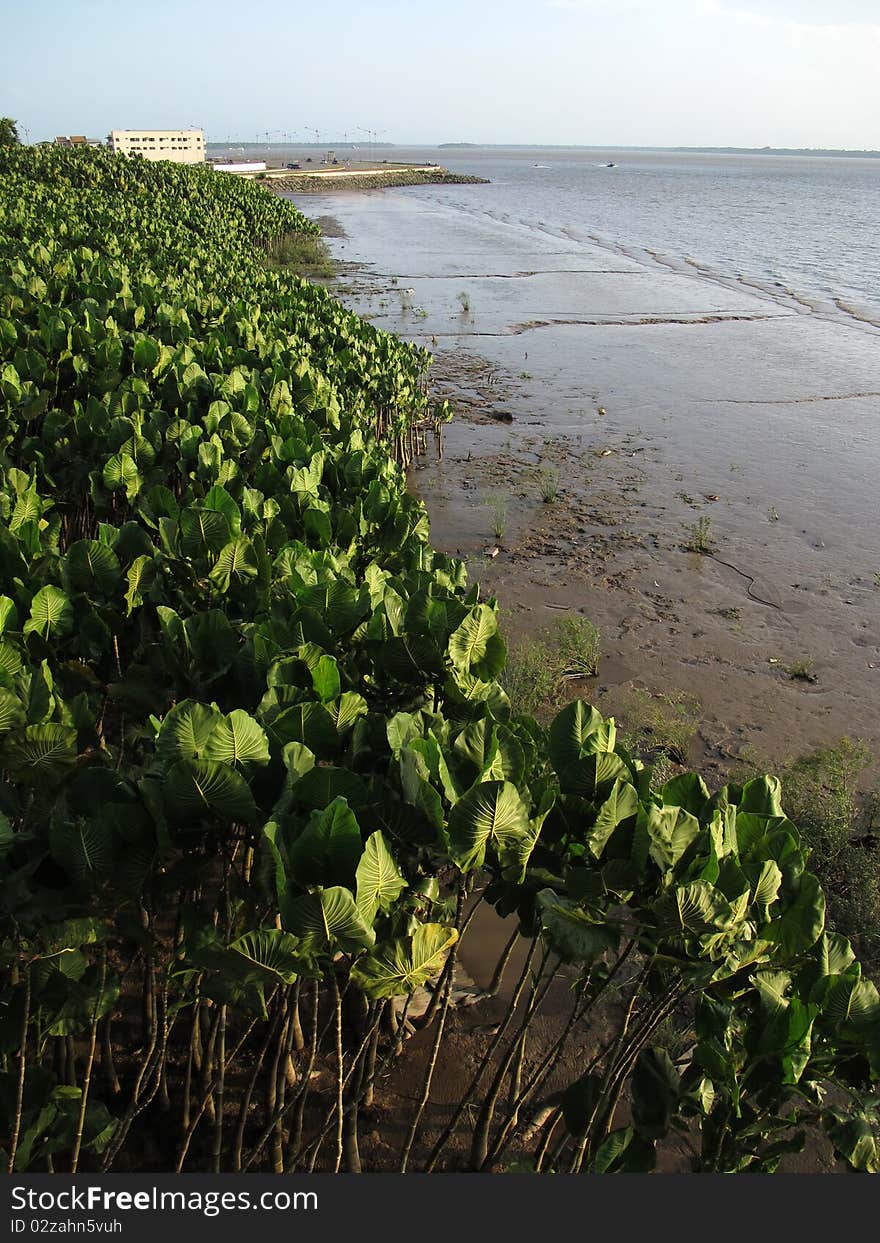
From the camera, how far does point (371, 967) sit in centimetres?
168

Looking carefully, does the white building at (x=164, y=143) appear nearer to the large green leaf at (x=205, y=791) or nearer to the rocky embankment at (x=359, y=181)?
the rocky embankment at (x=359, y=181)

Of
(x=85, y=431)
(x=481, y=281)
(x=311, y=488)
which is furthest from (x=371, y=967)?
(x=481, y=281)

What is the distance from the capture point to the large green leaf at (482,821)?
169cm

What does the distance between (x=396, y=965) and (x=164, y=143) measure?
9049cm

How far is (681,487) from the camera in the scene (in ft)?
33.6

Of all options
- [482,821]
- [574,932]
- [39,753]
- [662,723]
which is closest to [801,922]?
[574,932]

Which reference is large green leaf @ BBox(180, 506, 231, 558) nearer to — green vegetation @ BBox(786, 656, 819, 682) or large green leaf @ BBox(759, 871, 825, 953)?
large green leaf @ BBox(759, 871, 825, 953)

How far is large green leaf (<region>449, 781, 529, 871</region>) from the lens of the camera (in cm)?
169

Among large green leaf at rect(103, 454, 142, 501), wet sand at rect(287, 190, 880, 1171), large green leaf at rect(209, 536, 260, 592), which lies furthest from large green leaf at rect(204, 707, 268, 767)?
large green leaf at rect(103, 454, 142, 501)

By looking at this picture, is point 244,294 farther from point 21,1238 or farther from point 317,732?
point 21,1238

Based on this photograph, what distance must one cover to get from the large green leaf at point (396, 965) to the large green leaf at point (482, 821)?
0.15m

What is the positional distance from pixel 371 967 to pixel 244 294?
392 inches

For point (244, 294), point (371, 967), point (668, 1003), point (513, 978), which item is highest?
point (244, 294)

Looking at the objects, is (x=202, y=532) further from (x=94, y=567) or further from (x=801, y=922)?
(x=801, y=922)
